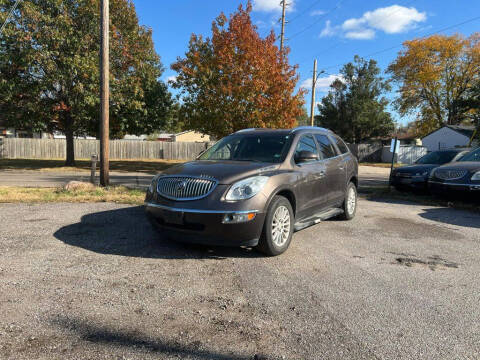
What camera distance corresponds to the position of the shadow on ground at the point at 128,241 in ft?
15.6

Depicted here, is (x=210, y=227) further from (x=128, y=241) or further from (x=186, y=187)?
(x=128, y=241)

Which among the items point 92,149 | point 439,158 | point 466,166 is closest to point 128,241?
point 466,166

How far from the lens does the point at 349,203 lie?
23.5 ft

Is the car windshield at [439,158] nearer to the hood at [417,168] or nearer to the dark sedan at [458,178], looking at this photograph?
the hood at [417,168]

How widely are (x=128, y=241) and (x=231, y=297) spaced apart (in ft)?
7.67

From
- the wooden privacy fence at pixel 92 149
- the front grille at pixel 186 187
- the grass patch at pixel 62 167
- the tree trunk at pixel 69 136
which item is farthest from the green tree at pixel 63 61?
the front grille at pixel 186 187

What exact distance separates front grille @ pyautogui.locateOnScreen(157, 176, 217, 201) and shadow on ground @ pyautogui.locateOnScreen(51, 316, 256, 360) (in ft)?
6.44

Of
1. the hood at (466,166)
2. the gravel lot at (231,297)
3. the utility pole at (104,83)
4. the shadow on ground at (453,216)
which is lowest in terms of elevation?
the gravel lot at (231,297)

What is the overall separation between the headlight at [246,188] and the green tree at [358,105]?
4004 centimetres

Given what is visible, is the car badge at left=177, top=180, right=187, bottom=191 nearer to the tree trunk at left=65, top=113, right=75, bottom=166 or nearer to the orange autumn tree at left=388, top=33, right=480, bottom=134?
the tree trunk at left=65, top=113, right=75, bottom=166

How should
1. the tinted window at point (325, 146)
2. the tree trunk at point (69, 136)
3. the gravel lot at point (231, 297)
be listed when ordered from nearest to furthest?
the gravel lot at point (231, 297), the tinted window at point (325, 146), the tree trunk at point (69, 136)

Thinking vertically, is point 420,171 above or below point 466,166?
below

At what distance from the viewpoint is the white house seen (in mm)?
36375

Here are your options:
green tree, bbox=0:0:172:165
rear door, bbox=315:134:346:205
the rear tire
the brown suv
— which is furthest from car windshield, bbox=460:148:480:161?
green tree, bbox=0:0:172:165
